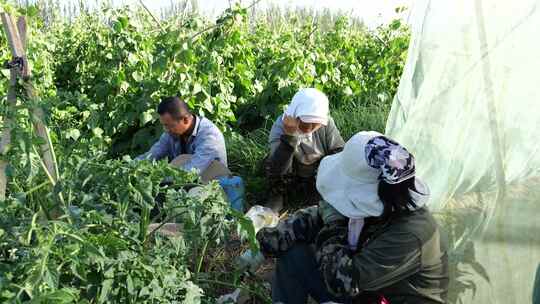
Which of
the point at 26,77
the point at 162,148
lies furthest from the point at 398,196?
the point at 162,148

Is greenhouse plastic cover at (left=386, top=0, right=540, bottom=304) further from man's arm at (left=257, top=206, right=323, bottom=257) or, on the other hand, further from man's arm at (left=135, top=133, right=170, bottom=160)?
man's arm at (left=135, top=133, right=170, bottom=160)

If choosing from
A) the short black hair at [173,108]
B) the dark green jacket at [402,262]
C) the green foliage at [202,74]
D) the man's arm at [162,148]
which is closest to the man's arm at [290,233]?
the dark green jacket at [402,262]

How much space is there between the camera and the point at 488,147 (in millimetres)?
2684

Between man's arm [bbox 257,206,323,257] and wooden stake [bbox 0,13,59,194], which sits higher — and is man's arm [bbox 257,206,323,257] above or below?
below

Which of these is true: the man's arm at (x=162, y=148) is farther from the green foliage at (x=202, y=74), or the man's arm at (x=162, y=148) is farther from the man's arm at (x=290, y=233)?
the man's arm at (x=290, y=233)

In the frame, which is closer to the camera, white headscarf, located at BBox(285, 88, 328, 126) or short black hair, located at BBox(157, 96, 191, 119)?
white headscarf, located at BBox(285, 88, 328, 126)

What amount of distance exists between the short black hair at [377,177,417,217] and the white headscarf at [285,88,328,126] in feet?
5.98

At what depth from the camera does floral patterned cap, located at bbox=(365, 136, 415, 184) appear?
7.55 ft

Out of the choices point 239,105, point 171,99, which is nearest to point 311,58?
point 239,105

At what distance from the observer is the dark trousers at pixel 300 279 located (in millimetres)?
2803

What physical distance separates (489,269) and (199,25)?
3436 mm

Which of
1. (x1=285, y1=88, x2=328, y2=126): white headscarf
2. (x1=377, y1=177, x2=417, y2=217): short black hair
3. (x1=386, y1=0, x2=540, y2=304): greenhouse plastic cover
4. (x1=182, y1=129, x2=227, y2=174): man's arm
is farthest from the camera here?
(x1=182, y1=129, x2=227, y2=174): man's arm

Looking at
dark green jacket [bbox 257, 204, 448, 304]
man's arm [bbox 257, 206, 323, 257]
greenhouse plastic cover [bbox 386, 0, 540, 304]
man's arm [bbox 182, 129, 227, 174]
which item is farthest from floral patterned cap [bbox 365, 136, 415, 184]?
man's arm [bbox 182, 129, 227, 174]

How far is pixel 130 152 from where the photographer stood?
545 cm
